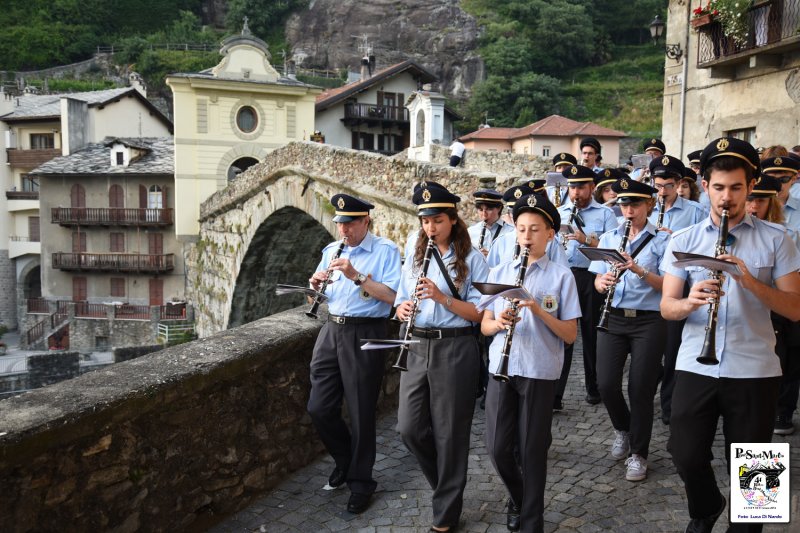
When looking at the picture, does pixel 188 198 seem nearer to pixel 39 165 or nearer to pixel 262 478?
pixel 39 165

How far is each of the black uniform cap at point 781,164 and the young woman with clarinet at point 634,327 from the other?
1244 millimetres

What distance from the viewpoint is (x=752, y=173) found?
3.18 m

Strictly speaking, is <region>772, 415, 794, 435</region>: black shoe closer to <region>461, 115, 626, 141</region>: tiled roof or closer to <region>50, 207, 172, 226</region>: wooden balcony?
<region>461, 115, 626, 141</region>: tiled roof

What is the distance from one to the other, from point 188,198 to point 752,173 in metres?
27.2

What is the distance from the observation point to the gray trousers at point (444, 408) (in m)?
3.88

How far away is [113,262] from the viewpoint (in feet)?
109

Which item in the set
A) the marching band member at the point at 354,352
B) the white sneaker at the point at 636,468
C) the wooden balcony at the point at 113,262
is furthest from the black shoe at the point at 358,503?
the wooden balcony at the point at 113,262

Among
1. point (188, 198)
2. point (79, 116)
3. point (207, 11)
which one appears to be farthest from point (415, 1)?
point (188, 198)

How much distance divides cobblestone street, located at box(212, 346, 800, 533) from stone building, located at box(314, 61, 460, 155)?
101 feet

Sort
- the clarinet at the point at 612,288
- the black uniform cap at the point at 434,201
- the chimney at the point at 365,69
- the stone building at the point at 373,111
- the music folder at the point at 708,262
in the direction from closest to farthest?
the music folder at the point at 708,262, the black uniform cap at the point at 434,201, the clarinet at the point at 612,288, the stone building at the point at 373,111, the chimney at the point at 365,69

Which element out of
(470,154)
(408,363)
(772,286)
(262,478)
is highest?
(470,154)

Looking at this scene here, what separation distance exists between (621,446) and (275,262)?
55.1 ft

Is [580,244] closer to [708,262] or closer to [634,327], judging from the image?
[634,327]

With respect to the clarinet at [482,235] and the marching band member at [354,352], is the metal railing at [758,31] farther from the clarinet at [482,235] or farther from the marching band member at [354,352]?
the marching band member at [354,352]
